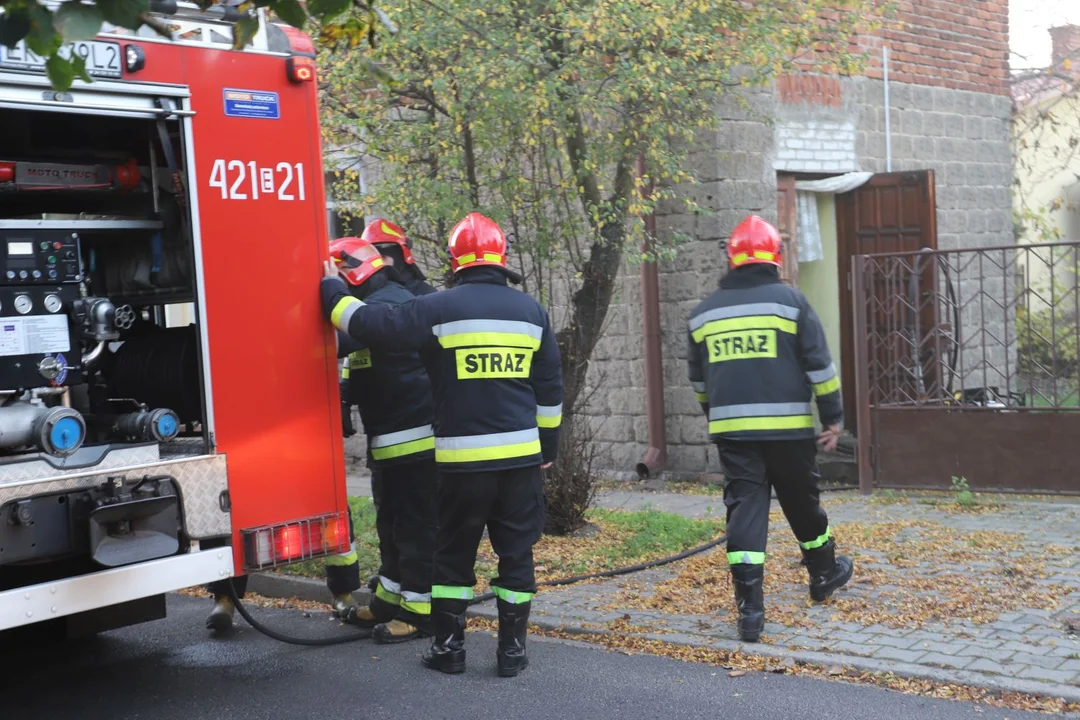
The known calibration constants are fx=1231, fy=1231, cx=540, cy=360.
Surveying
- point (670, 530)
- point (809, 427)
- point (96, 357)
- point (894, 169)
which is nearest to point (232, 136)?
point (96, 357)

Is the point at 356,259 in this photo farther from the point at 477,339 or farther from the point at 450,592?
the point at 450,592

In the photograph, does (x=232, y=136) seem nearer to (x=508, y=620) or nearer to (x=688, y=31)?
(x=508, y=620)

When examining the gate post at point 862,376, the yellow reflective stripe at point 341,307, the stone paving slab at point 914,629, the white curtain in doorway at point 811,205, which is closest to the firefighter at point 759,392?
the stone paving slab at point 914,629

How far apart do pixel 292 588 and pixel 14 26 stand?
4.83m

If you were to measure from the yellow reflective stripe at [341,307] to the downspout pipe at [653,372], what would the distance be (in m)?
5.82

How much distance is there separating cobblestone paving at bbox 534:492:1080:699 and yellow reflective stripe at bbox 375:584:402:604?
757 mm

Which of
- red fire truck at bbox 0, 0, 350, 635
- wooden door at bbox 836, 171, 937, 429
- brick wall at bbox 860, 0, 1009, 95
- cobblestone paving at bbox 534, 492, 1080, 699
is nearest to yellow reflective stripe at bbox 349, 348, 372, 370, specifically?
red fire truck at bbox 0, 0, 350, 635

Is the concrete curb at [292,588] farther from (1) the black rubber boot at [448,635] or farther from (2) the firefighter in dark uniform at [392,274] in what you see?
(1) the black rubber boot at [448,635]

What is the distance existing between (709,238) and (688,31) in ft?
8.06

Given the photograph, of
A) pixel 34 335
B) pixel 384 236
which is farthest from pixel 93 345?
pixel 384 236

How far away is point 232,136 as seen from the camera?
5.07 meters

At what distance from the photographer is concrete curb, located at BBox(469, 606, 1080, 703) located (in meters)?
4.83

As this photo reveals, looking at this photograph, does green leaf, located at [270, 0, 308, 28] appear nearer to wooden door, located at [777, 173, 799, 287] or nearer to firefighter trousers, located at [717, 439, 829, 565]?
firefighter trousers, located at [717, 439, 829, 565]

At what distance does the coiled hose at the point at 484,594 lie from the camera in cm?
585
